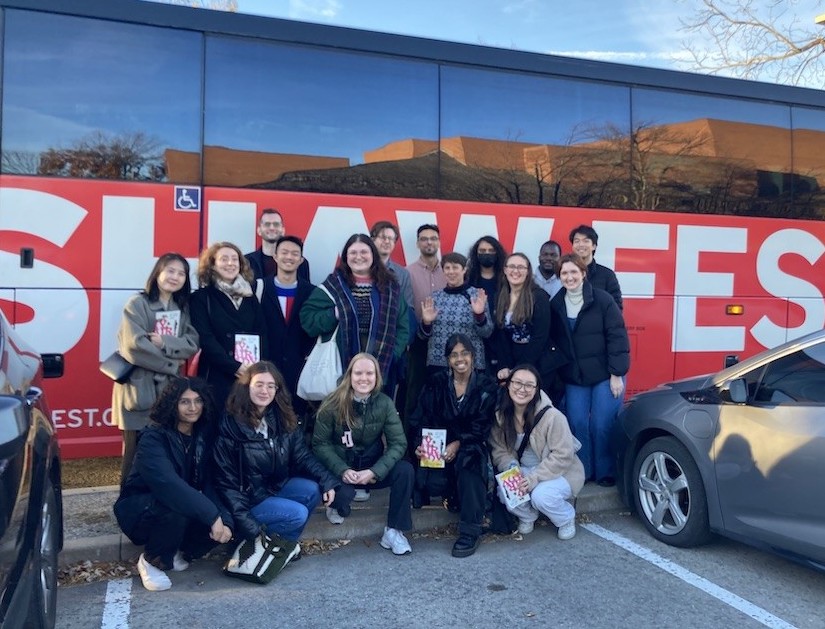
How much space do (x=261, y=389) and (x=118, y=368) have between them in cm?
99

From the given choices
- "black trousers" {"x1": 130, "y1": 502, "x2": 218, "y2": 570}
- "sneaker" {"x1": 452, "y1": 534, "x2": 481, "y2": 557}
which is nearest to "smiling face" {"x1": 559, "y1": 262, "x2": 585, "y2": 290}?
"sneaker" {"x1": 452, "y1": 534, "x2": 481, "y2": 557}

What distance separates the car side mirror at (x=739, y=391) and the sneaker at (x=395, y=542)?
2.21 meters

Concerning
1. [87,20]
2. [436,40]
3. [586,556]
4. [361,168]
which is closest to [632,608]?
[586,556]

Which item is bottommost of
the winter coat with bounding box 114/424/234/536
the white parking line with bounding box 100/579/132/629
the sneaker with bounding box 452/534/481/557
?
the white parking line with bounding box 100/579/132/629

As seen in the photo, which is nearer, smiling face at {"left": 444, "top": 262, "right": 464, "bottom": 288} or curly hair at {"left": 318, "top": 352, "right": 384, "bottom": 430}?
curly hair at {"left": 318, "top": 352, "right": 384, "bottom": 430}

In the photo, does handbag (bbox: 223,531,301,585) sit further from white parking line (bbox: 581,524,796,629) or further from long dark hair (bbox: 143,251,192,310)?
white parking line (bbox: 581,524,796,629)

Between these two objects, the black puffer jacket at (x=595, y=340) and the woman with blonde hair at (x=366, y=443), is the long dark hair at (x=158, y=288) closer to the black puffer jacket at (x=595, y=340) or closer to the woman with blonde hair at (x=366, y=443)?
the woman with blonde hair at (x=366, y=443)

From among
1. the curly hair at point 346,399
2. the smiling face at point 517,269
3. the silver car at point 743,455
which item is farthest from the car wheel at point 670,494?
the curly hair at point 346,399

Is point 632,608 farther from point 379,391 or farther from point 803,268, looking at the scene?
point 803,268

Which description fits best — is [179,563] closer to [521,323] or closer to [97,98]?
[521,323]

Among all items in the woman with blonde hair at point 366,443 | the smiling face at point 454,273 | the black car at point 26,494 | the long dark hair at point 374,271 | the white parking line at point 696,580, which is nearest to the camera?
the black car at point 26,494

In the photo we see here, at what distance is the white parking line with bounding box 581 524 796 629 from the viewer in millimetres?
3947

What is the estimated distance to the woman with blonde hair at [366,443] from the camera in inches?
190

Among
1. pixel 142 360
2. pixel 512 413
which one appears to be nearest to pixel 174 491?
pixel 142 360
